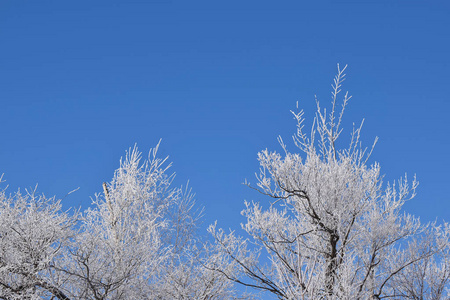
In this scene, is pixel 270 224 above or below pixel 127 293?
above

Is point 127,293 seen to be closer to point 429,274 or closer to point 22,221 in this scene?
point 22,221

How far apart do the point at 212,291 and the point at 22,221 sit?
6.22m

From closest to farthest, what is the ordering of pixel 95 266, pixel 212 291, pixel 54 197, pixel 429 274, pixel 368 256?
pixel 95 266
pixel 54 197
pixel 368 256
pixel 212 291
pixel 429 274

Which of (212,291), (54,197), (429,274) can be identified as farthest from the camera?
(429,274)

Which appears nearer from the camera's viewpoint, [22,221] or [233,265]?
[22,221]

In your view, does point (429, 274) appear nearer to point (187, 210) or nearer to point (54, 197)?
point (187, 210)

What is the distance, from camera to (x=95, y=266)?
1136cm

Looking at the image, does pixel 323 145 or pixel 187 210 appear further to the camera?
pixel 187 210

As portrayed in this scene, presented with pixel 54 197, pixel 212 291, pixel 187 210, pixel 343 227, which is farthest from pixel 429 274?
pixel 54 197

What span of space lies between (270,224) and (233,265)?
2848mm

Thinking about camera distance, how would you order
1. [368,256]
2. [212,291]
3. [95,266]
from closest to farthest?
1. [95,266]
2. [368,256]
3. [212,291]

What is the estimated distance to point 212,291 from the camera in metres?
14.4

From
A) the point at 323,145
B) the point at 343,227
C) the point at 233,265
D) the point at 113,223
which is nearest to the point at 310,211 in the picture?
the point at 343,227

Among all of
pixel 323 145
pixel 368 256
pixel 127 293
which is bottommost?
pixel 127 293
